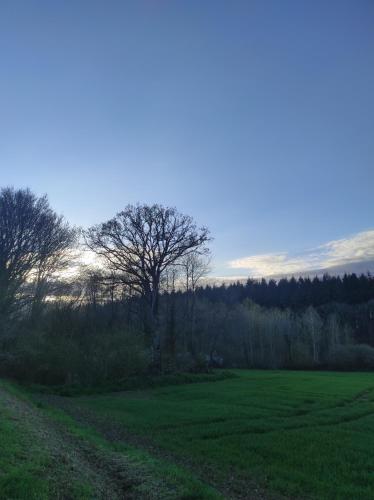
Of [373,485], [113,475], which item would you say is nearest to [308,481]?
[373,485]

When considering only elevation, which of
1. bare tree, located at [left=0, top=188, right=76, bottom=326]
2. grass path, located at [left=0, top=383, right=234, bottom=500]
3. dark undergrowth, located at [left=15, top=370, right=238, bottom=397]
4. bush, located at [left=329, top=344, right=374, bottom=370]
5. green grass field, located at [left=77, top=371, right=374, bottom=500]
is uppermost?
bare tree, located at [left=0, top=188, right=76, bottom=326]

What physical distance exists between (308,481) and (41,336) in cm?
2800

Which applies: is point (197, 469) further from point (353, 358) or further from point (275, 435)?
point (353, 358)

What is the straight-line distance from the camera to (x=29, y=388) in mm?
28641

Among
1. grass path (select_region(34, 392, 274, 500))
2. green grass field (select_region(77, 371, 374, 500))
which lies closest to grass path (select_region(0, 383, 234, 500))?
grass path (select_region(34, 392, 274, 500))

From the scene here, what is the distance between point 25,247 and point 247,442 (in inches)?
1064

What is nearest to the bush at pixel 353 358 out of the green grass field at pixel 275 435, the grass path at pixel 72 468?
the green grass field at pixel 275 435

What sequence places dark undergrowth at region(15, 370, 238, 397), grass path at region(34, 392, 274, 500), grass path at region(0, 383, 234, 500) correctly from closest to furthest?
grass path at region(0, 383, 234, 500) < grass path at region(34, 392, 274, 500) < dark undergrowth at region(15, 370, 238, 397)

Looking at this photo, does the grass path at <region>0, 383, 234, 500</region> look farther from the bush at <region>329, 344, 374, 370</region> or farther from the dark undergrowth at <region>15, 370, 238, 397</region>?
the bush at <region>329, 344, 374, 370</region>

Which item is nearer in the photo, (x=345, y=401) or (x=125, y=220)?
(x=345, y=401)

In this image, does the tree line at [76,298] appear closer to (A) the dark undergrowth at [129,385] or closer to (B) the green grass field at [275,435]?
(A) the dark undergrowth at [129,385]

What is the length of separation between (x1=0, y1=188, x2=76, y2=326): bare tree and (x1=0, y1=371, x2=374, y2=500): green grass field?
1414 centimetres

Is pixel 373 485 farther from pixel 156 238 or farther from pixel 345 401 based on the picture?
pixel 156 238

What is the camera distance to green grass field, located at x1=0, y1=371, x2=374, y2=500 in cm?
855
